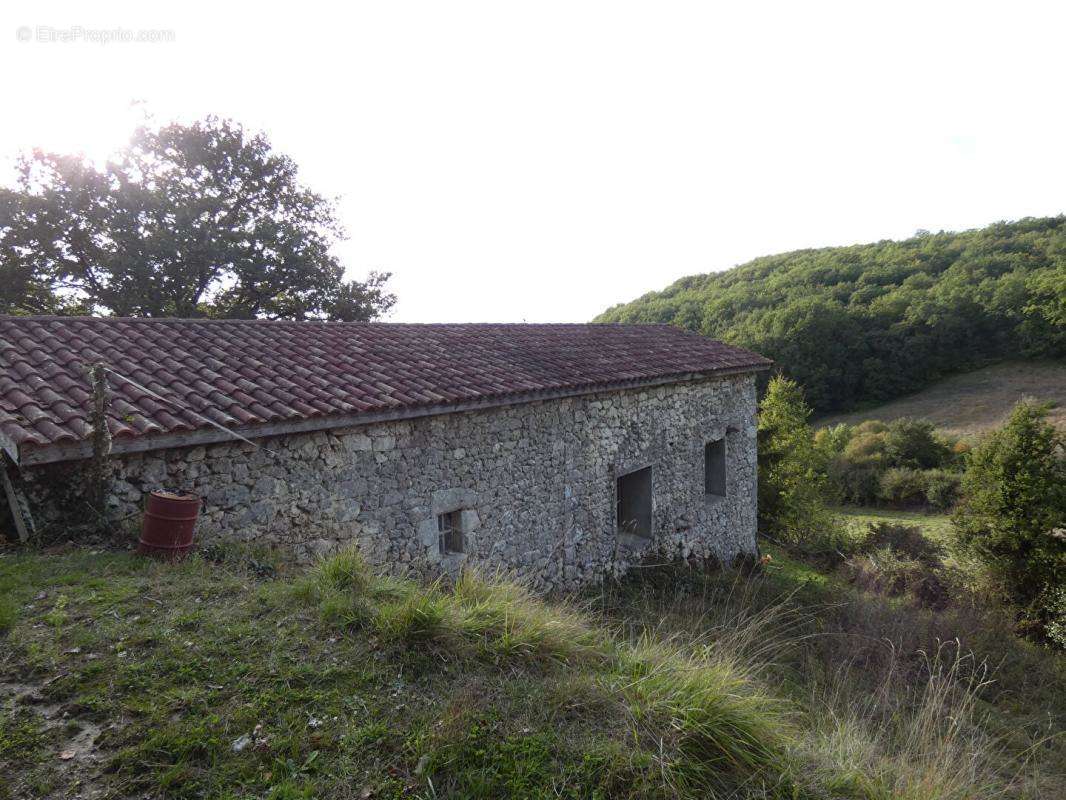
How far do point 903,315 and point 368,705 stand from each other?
48782mm

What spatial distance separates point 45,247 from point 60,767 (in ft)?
60.9

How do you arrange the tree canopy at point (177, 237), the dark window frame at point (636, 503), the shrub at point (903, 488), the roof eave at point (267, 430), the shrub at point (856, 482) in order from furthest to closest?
the shrub at point (856, 482) < the shrub at point (903, 488) < the tree canopy at point (177, 237) < the dark window frame at point (636, 503) < the roof eave at point (267, 430)

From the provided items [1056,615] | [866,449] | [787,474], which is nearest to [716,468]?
[1056,615]

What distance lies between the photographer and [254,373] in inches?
237

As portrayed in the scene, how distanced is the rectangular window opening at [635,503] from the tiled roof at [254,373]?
5.75ft

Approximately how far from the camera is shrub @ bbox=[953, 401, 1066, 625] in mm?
12180

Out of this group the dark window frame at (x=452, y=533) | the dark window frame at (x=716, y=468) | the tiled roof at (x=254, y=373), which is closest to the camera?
the tiled roof at (x=254, y=373)

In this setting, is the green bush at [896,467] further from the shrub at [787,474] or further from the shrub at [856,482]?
the shrub at [787,474]

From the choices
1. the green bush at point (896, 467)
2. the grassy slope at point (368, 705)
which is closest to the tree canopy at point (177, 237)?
the grassy slope at point (368, 705)

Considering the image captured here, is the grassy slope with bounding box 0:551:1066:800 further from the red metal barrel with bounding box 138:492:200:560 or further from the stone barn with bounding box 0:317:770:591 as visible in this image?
the stone barn with bounding box 0:317:770:591

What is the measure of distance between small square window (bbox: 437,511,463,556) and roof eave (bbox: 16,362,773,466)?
126 cm

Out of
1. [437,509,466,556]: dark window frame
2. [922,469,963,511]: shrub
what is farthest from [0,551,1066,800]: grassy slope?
[922,469,963,511]: shrub

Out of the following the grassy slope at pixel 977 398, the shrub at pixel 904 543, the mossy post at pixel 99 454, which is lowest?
the shrub at pixel 904 543

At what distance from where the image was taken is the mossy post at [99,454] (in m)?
4.30
